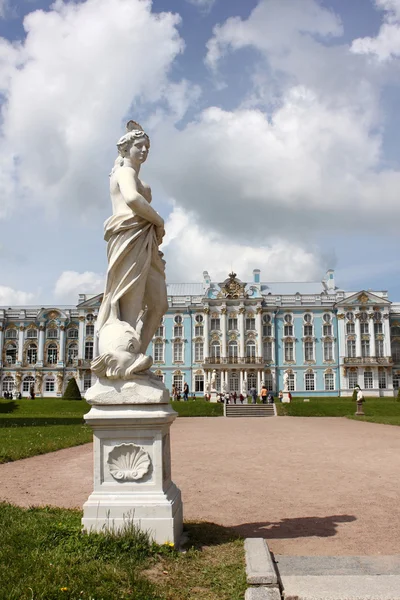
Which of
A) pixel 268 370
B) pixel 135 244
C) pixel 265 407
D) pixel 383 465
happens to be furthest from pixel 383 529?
pixel 268 370

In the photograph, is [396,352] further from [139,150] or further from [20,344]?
[139,150]

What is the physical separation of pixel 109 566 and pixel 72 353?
60.1 meters

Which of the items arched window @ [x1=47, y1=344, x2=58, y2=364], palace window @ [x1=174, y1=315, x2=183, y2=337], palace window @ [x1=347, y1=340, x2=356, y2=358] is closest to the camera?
palace window @ [x1=347, y1=340, x2=356, y2=358]

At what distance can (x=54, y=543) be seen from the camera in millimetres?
4230

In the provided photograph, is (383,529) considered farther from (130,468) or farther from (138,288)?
(138,288)

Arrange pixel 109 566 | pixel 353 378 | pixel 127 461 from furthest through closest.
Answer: pixel 353 378 → pixel 127 461 → pixel 109 566

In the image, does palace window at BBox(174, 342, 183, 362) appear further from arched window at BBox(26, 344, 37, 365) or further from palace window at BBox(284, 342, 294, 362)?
arched window at BBox(26, 344, 37, 365)

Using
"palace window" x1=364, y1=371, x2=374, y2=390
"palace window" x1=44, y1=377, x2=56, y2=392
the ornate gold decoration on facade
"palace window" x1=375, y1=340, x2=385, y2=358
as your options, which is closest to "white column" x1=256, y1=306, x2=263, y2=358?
the ornate gold decoration on facade

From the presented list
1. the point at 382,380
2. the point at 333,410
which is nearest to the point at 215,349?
the point at 382,380

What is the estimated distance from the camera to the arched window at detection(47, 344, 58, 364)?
6156 cm

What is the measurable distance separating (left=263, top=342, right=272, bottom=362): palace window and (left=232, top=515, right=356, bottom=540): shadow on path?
5286 cm

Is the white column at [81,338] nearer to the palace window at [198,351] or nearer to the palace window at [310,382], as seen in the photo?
the palace window at [198,351]

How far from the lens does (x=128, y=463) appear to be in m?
4.52

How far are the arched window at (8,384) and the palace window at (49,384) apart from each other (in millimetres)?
3956
